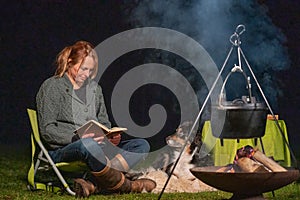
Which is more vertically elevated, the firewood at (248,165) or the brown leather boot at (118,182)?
the firewood at (248,165)

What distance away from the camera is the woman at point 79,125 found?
12.1ft

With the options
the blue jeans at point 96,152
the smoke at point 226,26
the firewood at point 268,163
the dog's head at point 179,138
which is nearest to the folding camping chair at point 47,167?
the blue jeans at point 96,152

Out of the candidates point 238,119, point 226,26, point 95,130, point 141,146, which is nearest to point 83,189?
point 95,130

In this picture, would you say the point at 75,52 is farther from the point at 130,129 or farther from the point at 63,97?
the point at 130,129

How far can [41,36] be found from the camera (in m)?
8.22

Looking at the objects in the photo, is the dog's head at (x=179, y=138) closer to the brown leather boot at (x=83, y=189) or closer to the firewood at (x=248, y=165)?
the brown leather boot at (x=83, y=189)

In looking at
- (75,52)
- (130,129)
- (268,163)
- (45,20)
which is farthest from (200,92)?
(268,163)

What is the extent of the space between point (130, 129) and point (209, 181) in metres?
4.93

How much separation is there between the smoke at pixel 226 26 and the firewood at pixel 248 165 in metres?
3.59

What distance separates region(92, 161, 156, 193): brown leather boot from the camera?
367 cm

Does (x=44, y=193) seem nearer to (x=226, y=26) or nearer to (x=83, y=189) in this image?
(x=83, y=189)

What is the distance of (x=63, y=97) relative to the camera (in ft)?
12.8

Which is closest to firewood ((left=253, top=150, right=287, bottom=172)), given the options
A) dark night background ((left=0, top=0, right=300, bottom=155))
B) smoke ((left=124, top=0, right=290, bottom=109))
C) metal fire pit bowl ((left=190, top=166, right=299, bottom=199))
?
metal fire pit bowl ((left=190, top=166, right=299, bottom=199))

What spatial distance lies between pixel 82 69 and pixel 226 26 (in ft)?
12.2
